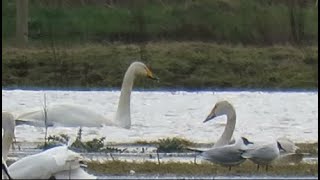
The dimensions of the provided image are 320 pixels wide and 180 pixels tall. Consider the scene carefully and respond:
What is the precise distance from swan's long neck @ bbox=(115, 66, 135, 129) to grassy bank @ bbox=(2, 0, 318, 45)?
49.6ft

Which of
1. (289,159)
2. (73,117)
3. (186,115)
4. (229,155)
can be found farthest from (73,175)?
(186,115)

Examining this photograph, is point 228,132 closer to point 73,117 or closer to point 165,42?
point 73,117

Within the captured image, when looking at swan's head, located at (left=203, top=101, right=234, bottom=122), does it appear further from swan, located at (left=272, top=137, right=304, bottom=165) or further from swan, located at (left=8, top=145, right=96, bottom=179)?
swan, located at (left=8, top=145, right=96, bottom=179)

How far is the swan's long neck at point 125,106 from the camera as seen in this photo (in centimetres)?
1393

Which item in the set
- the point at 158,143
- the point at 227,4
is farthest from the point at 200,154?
the point at 227,4

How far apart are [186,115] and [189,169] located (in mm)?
6873

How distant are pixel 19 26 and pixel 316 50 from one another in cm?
732

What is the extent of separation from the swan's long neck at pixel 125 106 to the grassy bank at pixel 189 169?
175 inches

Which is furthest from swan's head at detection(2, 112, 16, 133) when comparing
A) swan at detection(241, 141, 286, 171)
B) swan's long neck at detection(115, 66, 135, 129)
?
swan's long neck at detection(115, 66, 135, 129)

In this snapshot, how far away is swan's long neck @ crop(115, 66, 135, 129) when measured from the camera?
45.7 feet

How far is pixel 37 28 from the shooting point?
31688 millimetres

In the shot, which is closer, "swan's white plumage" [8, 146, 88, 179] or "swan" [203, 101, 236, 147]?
"swan's white plumage" [8, 146, 88, 179]

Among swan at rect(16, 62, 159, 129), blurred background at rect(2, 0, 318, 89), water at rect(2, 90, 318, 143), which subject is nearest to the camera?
water at rect(2, 90, 318, 143)

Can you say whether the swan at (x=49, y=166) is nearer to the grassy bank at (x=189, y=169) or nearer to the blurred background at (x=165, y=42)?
the grassy bank at (x=189, y=169)
